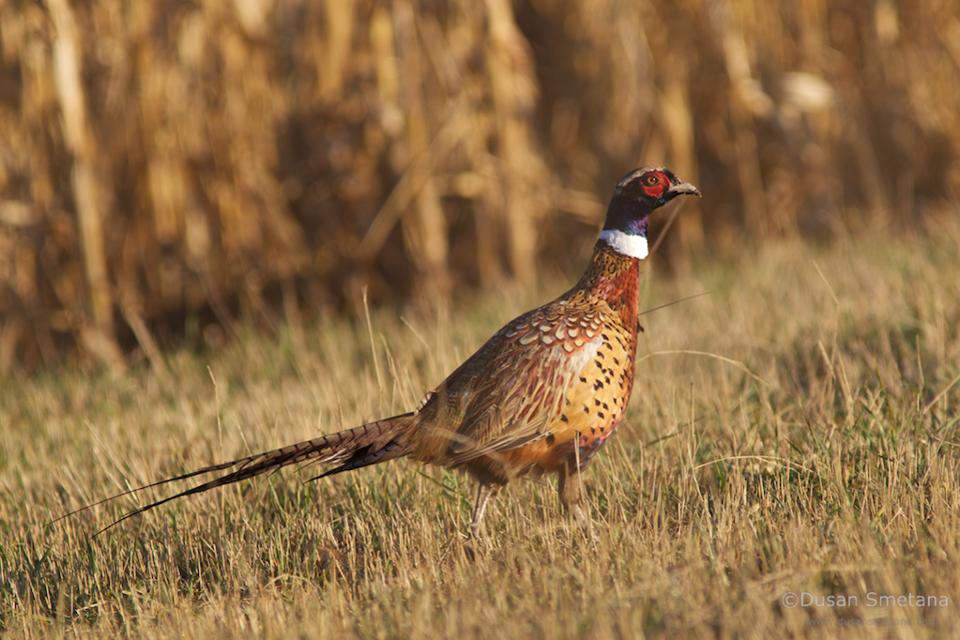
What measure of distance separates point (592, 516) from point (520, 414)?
44 cm

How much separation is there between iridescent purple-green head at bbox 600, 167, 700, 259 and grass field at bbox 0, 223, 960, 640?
1.92 ft

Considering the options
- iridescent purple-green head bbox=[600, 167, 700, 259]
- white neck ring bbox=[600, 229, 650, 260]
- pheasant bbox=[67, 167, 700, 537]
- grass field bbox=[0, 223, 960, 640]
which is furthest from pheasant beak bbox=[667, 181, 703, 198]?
grass field bbox=[0, 223, 960, 640]

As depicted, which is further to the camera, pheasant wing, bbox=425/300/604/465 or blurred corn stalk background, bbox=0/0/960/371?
blurred corn stalk background, bbox=0/0/960/371

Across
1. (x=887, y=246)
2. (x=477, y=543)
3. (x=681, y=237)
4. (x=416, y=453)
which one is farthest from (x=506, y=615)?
(x=681, y=237)

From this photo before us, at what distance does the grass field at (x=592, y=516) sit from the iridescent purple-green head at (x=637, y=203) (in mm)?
586

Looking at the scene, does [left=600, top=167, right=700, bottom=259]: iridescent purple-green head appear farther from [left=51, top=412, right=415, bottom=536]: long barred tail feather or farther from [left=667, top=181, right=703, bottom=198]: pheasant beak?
[left=51, top=412, right=415, bottom=536]: long barred tail feather

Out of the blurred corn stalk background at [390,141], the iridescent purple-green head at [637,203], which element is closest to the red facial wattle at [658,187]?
the iridescent purple-green head at [637,203]

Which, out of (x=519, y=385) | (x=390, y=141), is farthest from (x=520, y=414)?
(x=390, y=141)

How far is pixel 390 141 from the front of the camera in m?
8.68

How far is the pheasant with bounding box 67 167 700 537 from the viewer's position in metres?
3.78

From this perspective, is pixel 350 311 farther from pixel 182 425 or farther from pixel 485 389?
pixel 485 389

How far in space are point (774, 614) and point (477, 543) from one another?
1.00 metres

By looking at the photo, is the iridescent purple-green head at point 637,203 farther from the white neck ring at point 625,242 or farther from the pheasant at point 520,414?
the pheasant at point 520,414

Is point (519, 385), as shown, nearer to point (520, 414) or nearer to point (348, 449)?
point (520, 414)
